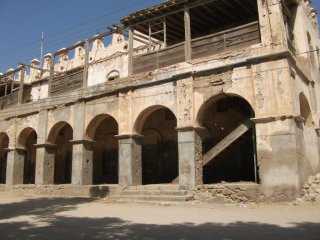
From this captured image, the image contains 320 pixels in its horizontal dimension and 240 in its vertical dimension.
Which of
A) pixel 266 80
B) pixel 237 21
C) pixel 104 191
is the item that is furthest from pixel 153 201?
pixel 237 21

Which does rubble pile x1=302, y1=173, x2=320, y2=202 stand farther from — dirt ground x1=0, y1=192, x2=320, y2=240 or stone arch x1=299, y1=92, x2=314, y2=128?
stone arch x1=299, y1=92, x2=314, y2=128

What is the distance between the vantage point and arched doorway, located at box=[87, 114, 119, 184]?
63.6 ft

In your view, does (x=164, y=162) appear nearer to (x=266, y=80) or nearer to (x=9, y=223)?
(x=266, y=80)

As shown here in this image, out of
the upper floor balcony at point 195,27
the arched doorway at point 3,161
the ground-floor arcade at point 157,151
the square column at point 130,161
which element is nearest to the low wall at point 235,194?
the ground-floor arcade at point 157,151

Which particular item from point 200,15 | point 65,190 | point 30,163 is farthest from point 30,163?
point 200,15

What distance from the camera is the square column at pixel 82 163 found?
1650 centimetres

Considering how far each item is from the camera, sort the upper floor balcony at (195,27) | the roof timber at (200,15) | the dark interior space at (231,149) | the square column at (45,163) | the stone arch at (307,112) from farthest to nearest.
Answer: the square column at (45,163) → the dark interior space at (231,149) → the roof timber at (200,15) → the stone arch at (307,112) → the upper floor balcony at (195,27)

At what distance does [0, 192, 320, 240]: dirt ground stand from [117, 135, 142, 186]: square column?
3812 mm

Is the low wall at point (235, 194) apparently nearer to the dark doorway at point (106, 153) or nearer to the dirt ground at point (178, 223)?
the dirt ground at point (178, 223)

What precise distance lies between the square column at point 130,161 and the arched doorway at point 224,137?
305cm

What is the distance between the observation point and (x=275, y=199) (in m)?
10.6

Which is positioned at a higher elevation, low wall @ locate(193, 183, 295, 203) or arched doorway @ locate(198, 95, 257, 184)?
arched doorway @ locate(198, 95, 257, 184)

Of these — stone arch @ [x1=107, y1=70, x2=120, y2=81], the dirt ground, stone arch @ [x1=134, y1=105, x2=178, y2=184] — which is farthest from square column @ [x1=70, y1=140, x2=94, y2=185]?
stone arch @ [x1=107, y1=70, x2=120, y2=81]

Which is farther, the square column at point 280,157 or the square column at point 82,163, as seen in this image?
the square column at point 82,163
